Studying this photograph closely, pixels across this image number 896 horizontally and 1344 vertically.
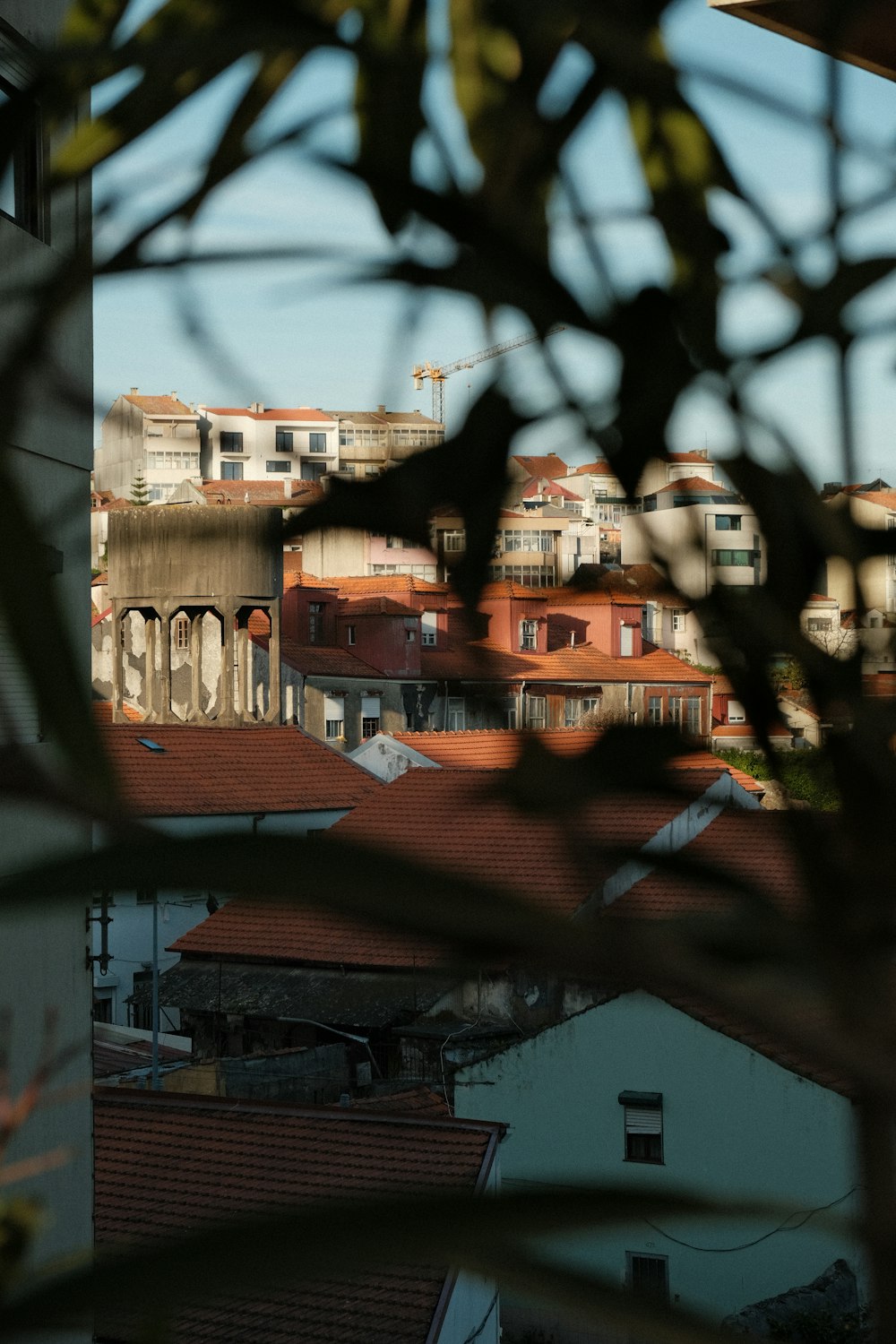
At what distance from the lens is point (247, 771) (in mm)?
17844

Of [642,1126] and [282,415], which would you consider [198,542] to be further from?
[642,1126]

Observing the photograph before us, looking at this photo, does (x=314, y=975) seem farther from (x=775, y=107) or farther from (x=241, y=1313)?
(x=775, y=107)

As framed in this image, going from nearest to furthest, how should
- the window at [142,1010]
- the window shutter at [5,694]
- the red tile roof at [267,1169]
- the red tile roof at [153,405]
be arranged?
the window shutter at [5,694] → the red tile roof at [153,405] → the red tile roof at [267,1169] → the window at [142,1010]

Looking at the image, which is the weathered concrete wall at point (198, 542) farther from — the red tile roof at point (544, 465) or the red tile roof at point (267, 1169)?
the red tile roof at point (267, 1169)

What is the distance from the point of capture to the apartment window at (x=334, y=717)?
27.3m

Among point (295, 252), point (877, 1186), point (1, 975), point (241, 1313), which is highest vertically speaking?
point (295, 252)

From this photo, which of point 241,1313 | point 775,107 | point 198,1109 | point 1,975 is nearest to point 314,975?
point 198,1109

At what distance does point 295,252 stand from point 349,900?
0.23 meters

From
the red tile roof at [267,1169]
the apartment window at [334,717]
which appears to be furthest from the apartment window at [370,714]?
the red tile roof at [267,1169]

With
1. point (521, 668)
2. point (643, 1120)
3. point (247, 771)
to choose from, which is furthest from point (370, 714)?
point (521, 668)

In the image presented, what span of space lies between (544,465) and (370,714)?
27070 millimetres

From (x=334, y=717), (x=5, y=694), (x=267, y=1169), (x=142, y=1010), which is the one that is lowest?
(x=142, y=1010)

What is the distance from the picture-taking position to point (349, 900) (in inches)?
9.6

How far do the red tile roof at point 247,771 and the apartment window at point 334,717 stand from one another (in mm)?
6658
